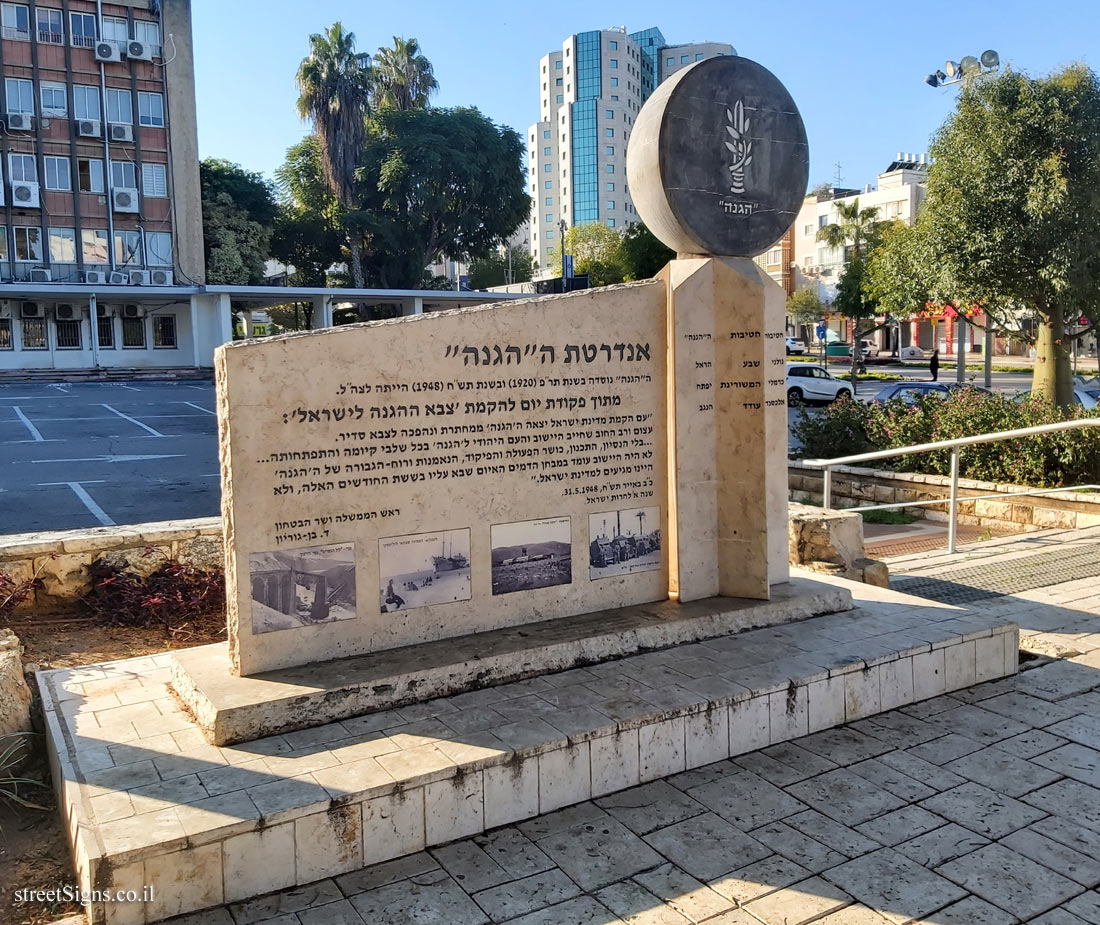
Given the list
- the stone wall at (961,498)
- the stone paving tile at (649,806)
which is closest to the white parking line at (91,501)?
the stone paving tile at (649,806)

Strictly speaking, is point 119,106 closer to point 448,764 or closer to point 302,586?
point 302,586

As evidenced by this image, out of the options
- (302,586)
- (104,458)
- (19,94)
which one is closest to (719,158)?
(302,586)

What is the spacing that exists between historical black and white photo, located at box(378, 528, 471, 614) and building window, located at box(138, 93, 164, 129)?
128 ft

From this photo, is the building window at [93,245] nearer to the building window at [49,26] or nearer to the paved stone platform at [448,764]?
the building window at [49,26]

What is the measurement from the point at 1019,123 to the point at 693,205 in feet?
34.4

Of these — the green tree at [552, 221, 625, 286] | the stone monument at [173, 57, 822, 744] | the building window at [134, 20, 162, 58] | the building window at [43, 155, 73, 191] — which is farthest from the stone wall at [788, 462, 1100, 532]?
the green tree at [552, 221, 625, 286]

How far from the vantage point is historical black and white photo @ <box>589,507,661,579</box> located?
5086mm

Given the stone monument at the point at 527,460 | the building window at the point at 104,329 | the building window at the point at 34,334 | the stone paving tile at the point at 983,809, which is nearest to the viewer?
the stone paving tile at the point at 983,809

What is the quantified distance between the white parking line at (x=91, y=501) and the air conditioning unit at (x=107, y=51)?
29570 mm

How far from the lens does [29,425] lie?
19688mm

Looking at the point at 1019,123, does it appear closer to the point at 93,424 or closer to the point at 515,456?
the point at 515,456

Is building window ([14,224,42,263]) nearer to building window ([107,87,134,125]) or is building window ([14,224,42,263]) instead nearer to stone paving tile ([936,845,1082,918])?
building window ([107,87,134,125])

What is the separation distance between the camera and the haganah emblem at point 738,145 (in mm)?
5383

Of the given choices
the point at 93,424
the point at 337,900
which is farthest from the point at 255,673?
the point at 93,424
